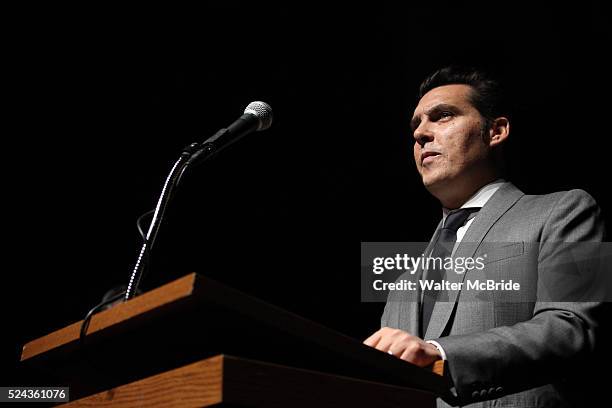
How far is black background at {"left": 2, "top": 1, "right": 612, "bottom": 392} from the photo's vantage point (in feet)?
9.77

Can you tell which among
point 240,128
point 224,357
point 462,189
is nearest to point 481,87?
point 462,189

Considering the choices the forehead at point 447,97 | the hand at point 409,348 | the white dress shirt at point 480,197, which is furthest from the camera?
the forehead at point 447,97

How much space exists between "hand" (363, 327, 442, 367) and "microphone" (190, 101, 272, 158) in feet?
1.91

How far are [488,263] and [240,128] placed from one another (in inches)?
32.6

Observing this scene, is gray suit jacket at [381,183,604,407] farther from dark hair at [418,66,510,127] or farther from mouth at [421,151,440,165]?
dark hair at [418,66,510,127]

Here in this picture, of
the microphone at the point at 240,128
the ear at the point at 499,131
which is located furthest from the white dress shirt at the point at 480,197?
the microphone at the point at 240,128

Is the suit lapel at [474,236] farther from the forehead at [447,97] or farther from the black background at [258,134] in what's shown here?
the black background at [258,134]

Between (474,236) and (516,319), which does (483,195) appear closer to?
(474,236)

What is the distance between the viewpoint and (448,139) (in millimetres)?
2342

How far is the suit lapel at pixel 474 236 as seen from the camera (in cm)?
185

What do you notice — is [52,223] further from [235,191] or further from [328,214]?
[328,214]

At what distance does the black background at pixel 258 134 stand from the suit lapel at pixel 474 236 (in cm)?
68

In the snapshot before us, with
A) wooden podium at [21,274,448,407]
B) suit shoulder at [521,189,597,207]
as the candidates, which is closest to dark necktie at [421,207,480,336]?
suit shoulder at [521,189,597,207]

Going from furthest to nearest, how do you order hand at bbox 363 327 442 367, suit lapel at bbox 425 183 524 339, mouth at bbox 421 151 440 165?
mouth at bbox 421 151 440 165, suit lapel at bbox 425 183 524 339, hand at bbox 363 327 442 367
